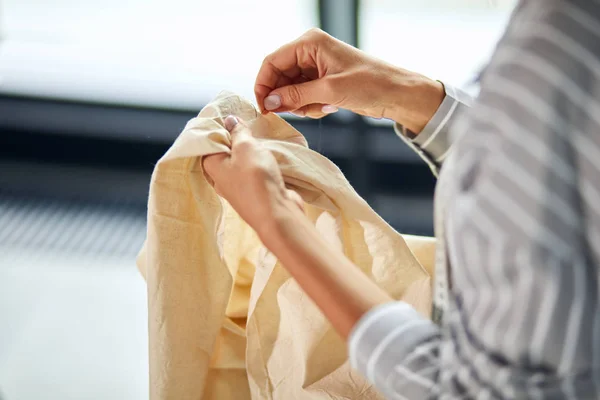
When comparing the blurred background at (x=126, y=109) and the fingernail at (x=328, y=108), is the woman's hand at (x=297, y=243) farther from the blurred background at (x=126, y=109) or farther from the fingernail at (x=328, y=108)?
the blurred background at (x=126, y=109)

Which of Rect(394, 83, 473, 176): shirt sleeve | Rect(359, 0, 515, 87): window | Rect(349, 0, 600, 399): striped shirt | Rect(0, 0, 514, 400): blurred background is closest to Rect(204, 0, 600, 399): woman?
Rect(349, 0, 600, 399): striped shirt

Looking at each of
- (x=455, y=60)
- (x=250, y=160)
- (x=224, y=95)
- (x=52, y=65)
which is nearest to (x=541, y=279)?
(x=250, y=160)

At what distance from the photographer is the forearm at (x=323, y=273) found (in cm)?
64

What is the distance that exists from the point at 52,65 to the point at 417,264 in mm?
1647

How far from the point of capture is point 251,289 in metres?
0.96

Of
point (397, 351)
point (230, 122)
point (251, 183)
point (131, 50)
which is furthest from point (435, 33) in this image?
point (397, 351)

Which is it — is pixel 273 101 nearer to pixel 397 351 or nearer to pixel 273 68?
pixel 273 68

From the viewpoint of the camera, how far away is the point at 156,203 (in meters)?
0.88

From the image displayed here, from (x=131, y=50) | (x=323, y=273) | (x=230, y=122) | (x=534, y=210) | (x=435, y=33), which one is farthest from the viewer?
(x=131, y=50)

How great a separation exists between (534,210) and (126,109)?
1.79 m

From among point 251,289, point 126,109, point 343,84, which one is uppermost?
point 343,84

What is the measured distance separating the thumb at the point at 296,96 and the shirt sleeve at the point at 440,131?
0.13 metres

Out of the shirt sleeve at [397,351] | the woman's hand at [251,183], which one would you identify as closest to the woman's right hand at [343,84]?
the woman's hand at [251,183]

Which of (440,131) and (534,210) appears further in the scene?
(440,131)
